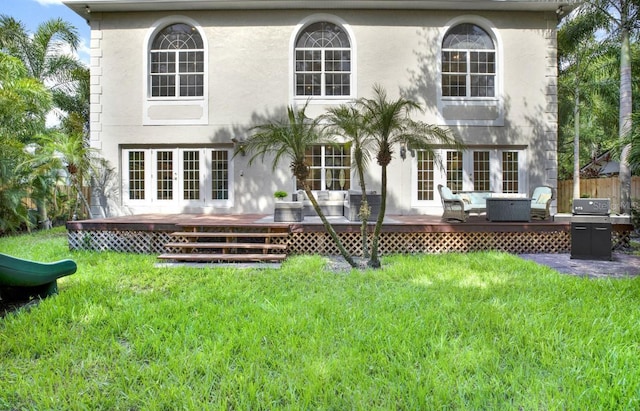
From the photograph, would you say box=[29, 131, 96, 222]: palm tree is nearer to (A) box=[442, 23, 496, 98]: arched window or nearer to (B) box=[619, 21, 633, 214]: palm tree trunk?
(A) box=[442, 23, 496, 98]: arched window

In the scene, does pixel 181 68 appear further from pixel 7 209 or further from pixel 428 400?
pixel 428 400

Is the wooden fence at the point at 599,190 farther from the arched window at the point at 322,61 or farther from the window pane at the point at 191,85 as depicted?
the window pane at the point at 191,85

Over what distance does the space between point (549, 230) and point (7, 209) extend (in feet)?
45.2

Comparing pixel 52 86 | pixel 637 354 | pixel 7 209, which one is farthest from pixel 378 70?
pixel 52 86

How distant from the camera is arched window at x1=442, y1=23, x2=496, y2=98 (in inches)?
429

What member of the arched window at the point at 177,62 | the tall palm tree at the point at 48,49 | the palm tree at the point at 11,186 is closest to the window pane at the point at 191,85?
the arched window at the point at 177,62

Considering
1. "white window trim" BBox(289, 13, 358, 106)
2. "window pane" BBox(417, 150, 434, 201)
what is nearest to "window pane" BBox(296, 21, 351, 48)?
"white window trim" BBox(289, 13, 358, 106)

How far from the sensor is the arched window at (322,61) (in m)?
10.9

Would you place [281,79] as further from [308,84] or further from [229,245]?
[229,245]

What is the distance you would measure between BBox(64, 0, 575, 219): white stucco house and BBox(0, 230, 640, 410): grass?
5.91 meters

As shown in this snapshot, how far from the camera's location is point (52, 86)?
14391mm

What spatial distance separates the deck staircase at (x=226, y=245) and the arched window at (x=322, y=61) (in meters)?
5.36

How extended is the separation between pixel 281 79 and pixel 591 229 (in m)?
8.61

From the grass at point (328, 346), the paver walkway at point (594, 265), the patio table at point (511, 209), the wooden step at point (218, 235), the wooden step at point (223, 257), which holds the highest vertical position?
the patio table at point (511, 209)
